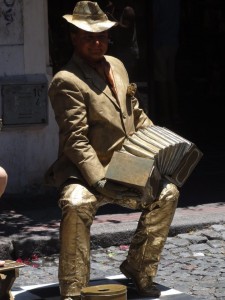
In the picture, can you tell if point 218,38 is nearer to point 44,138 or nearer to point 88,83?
point 44,138

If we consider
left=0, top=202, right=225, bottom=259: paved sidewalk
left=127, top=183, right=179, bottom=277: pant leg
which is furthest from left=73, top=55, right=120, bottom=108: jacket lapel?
left=0, top=202, right=225, bottom=259: paved sidewalk

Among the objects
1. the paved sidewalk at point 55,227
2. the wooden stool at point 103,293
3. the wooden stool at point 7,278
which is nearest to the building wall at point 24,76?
the paved sidewalk at point 55,227

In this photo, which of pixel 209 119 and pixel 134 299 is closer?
pixel 134 299

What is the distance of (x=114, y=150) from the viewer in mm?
7047

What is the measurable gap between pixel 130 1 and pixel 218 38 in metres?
3.74

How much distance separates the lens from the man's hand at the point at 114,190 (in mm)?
6848

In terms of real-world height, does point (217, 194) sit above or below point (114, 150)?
below

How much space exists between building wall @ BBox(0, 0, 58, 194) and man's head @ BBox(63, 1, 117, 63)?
144 inches

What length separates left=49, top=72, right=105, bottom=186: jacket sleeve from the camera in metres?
6.87

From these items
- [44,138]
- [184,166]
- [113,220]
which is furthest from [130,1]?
[184,166]

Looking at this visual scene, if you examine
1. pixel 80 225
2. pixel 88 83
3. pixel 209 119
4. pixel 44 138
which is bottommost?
pixel 209 119

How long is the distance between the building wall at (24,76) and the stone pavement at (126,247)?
721 mm

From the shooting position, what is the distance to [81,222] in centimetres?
676

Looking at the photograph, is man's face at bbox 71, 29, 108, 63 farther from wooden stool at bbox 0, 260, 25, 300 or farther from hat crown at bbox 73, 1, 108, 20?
wooden stool at bbox 0, 260, 25, 300
